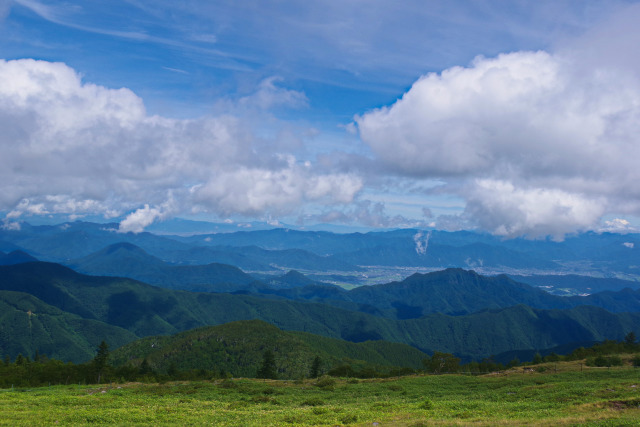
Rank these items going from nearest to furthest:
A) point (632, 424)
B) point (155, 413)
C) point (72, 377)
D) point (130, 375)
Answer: point (632, 424)
point (155, 413)
point (72, 377)
point (130, 375)

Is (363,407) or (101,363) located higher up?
(363,407)

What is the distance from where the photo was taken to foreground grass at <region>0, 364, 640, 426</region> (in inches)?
1215

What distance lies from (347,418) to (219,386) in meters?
39.0

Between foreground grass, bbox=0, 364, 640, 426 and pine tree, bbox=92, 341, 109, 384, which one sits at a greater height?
foreground grass, bbox=0, 364, 640, 426

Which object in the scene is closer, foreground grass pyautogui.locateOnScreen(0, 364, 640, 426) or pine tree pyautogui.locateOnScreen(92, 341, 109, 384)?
foreground grass pyautogui.locateOnScreen(0, 364, 640, 426)

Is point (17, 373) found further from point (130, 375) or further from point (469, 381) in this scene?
point (469, 381)

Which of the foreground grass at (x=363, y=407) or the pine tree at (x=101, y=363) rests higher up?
the foreground grass at (x=363, y=407)

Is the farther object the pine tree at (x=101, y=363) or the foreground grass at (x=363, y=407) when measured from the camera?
the pine tree at (x=101, y=363)

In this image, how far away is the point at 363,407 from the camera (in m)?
40.4

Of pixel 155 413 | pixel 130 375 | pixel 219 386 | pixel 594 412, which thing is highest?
pixel 594 412

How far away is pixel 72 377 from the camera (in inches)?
3750

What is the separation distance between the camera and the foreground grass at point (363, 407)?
30859mm

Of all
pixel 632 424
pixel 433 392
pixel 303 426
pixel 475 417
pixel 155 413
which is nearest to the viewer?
pixel 632 424

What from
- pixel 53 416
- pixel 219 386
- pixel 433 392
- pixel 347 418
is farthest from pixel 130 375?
pixel 347 418
